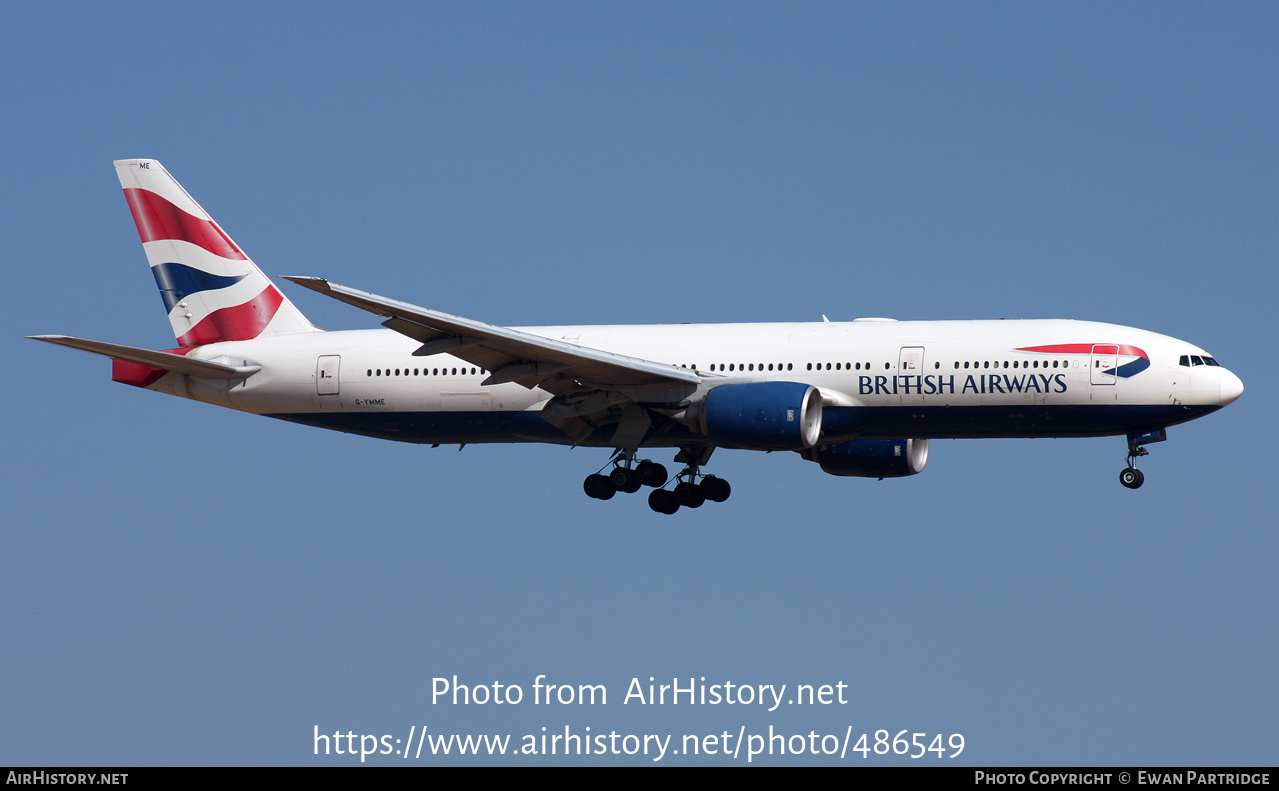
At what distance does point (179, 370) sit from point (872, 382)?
19.2m

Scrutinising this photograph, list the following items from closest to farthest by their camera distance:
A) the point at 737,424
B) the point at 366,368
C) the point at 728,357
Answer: the point at 737,424 → the point at 728,357 → the point at 366,368

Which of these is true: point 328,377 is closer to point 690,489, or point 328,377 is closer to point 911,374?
point 690,489

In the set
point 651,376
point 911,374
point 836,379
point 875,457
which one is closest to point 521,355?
point 651,376

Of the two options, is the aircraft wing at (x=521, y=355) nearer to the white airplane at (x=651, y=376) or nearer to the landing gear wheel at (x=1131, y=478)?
the white airplane at (x=651, y=376)

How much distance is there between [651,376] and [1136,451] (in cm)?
1193

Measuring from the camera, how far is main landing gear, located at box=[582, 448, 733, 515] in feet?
137

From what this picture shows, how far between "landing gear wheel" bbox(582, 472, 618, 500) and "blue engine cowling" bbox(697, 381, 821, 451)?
4.83 m

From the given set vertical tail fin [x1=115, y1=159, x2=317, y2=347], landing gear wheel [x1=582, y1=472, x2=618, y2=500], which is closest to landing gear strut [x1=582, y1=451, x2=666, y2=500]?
landing gear wheel [x1=582, y1=472, x2=618, y2=500]

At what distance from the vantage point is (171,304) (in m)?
45.3

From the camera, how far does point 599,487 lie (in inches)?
1654

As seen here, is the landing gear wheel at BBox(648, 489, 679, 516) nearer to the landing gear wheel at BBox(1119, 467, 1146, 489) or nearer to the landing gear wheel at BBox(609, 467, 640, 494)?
the landing gear wheel at BBox(609, 467, 640, 494)

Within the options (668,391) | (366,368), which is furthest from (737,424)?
(366,368)

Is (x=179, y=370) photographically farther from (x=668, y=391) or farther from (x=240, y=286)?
(x=668, y=391)

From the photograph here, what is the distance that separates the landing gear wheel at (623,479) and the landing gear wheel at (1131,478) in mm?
12597
